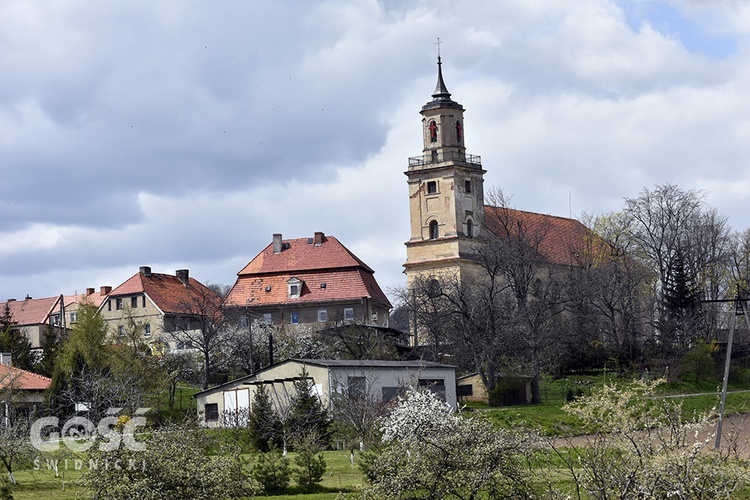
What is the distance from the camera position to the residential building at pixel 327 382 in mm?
48625

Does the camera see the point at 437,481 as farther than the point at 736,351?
No

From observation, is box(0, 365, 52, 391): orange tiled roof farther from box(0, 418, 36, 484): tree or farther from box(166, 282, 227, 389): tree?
box(0, 418, 36, 484): tree

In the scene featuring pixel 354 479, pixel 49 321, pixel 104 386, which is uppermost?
pixel 49 321

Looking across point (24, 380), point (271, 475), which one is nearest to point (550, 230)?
point (24, 380)

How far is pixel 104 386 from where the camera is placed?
50969mm

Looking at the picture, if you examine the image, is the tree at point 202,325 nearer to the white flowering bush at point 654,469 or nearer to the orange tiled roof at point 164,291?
the orange tiled roof at point 164,291

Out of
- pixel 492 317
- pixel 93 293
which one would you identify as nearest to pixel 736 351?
pixel 492 317

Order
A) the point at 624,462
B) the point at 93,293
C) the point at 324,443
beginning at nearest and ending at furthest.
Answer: the point at 624,462, the point at 324,443, the point at 93,293

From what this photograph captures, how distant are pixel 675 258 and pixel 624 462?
58.8m

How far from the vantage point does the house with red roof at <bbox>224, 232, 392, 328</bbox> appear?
285ft

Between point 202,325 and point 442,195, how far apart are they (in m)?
25.0

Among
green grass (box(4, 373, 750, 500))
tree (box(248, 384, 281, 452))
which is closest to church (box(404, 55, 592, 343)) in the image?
green grass (box(4, 373, 750, 500))

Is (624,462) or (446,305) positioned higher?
(446,305)

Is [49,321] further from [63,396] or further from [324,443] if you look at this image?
[324,443]
